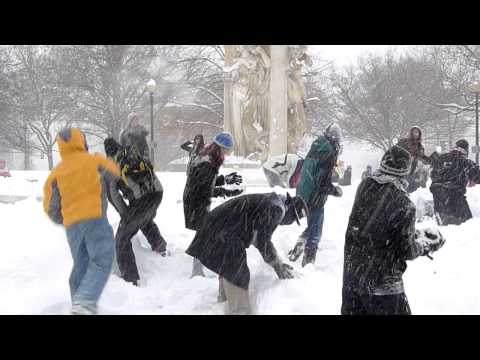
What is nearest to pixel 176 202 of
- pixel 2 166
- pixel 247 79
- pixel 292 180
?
pixel 292 180

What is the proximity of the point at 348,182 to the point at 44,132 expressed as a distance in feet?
66.6

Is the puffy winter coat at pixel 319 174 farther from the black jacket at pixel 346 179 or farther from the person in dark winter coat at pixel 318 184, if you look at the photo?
the black jacket at pixel 346 179

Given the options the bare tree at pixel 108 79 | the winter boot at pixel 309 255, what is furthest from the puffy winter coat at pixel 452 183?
the bare tree at pixel 108 79

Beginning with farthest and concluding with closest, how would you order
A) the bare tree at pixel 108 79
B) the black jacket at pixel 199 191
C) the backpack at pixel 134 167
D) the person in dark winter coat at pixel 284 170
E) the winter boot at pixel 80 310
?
the bare tree at pixel 108 79 < the person in dark winter coat at pixel 284 170 < the backpack at pixel 134 167 < the black jacket at pixel 199 191 < the winter boot at pixel 80 310

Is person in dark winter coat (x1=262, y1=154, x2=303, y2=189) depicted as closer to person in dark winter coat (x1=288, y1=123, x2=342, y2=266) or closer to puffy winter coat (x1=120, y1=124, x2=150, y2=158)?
person in dark winter coat (x1=288, y1=123, x2=342, y2=266)

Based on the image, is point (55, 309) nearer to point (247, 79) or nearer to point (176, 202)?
point (176, 202)

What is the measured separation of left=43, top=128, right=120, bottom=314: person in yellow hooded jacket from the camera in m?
4.52

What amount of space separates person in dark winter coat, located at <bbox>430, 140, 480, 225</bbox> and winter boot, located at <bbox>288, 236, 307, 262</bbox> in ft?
9.51

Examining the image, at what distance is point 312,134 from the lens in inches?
1332

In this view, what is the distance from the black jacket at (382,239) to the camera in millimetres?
3371

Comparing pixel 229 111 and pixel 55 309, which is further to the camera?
pixel 229 111

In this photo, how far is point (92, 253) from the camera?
4547 millimetres

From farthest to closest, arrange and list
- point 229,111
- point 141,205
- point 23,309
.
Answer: point 229,111, point 141,205, point 23,309

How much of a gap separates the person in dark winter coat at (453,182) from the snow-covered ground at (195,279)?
29 centimetres
